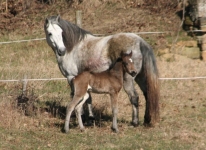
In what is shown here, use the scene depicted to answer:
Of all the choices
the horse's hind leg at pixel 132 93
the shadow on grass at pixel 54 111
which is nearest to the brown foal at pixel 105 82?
the horse's hind leg at pixel 132 93

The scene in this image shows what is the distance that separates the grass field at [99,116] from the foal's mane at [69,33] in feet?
4.71

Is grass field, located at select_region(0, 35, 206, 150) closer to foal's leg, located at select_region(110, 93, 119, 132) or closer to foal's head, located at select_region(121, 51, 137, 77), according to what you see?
foal's leg, located at select_region(110, 93, 119, 132)

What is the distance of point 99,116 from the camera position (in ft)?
34.5

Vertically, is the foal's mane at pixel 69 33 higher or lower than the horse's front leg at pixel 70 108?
higher

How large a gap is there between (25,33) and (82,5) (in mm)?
2414

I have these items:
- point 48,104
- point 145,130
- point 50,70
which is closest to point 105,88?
point 145,130

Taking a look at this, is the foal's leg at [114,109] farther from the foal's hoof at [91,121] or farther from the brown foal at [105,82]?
the foal's hoof at [91,121]

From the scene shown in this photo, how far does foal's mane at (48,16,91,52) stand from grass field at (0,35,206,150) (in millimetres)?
1435

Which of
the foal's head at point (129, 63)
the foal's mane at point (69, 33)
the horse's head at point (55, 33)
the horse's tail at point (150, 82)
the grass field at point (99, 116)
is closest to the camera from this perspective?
the grass field at point (99, 116)

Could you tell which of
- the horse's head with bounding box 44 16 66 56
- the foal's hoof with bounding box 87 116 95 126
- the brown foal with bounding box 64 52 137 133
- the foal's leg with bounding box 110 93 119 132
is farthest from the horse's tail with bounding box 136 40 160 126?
the horse's head with bounding box 44 16 66 56

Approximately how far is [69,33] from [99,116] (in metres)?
1.80

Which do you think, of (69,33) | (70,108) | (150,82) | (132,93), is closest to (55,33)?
(69,33)

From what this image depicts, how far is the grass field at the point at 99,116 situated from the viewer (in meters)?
8.51

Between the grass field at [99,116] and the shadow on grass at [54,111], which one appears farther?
the shadow on grass at [54,111]
